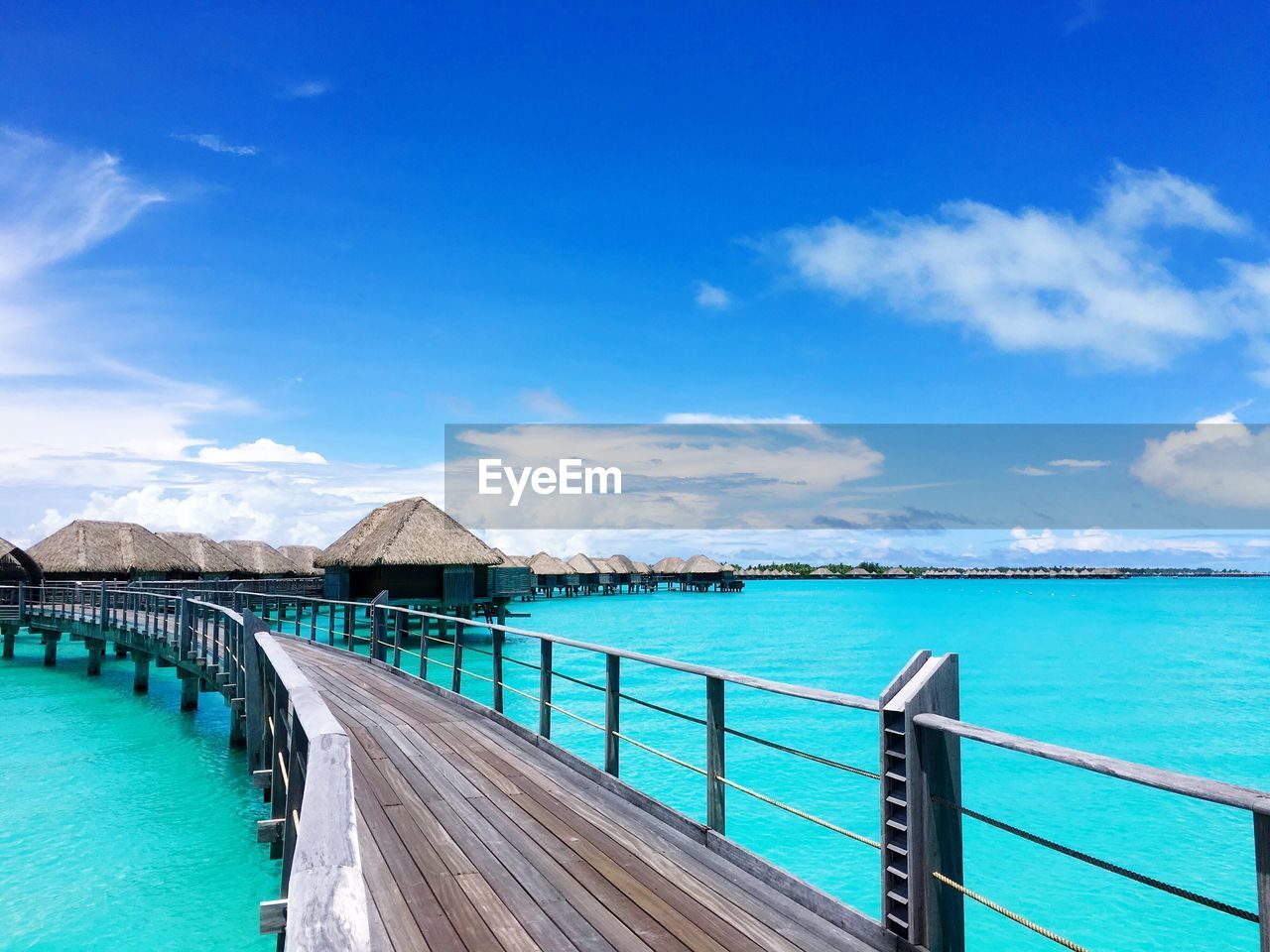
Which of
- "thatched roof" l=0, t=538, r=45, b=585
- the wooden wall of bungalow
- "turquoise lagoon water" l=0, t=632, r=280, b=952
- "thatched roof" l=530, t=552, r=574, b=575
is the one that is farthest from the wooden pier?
"thatched roof" l=530, t=552, r=574, b=575

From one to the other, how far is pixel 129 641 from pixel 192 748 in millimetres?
5839

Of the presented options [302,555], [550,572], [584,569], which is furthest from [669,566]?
[302,555]

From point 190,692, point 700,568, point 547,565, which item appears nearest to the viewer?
point 190,692

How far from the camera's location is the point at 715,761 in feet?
14.4

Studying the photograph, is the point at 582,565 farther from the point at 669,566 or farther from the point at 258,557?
the point at 258,557

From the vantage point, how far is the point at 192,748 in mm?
13555

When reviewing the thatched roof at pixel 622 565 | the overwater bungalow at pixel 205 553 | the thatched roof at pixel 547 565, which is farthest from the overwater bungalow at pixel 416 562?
the thatched roof at pixel 622 565

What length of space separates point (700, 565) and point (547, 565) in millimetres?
27856

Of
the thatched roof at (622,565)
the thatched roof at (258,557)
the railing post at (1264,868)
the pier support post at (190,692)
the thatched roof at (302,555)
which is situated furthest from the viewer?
the thatched roof at (622,565)

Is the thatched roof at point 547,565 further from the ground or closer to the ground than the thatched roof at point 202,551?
closer to the ground

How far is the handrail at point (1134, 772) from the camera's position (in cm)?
191

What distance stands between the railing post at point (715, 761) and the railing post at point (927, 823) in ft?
4.29

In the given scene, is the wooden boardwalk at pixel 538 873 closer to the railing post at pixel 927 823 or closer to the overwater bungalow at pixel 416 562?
the railing post at pixel 927 823

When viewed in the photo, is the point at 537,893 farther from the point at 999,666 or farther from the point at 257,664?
the point at 999,666
